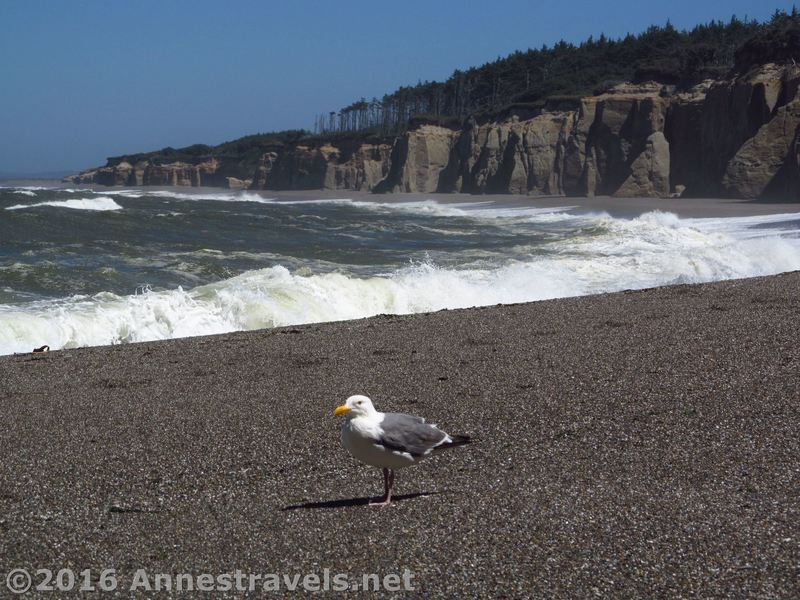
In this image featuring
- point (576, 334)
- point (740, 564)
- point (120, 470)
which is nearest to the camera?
point (740, 564)

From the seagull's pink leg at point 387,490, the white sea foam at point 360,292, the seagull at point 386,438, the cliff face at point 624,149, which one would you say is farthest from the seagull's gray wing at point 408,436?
the cliff face at point 624,149

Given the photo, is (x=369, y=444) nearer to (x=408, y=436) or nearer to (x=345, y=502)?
(x=408, y=436)

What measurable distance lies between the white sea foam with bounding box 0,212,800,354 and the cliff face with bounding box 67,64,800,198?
28.4 meters

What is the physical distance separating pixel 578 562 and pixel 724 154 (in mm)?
55147

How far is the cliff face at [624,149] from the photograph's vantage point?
50188 millimetres

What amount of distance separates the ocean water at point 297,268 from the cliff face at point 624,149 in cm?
1469

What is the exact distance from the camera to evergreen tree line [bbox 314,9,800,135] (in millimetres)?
69500

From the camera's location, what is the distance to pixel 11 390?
857 centimetres

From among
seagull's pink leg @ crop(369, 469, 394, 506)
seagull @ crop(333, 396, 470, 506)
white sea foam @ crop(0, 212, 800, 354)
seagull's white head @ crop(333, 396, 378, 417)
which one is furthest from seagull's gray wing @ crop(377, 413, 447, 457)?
white sea foam @ crop(0, 212, 800, 354)

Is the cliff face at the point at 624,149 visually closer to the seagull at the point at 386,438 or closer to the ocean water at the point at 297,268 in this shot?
the ocean water at the point at 297,268

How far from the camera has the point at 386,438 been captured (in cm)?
491

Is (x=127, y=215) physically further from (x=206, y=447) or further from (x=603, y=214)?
(x=206, y=447)

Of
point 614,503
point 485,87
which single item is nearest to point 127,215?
point 614,503

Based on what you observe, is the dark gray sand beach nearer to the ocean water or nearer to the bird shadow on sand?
the bird shadow on sand
